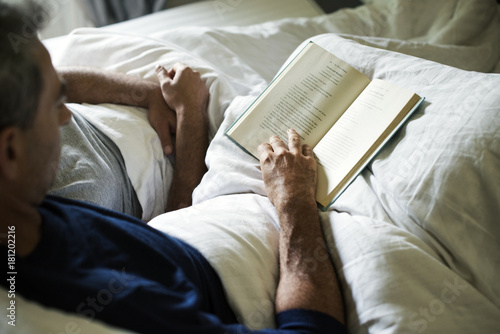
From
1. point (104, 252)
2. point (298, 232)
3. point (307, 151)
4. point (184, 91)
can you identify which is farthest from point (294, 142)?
point (104, 252)

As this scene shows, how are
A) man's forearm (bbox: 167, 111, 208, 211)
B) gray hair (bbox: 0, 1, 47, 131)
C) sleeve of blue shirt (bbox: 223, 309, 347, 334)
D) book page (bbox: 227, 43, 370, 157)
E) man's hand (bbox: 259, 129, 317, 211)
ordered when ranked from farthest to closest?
man's forearm (bbox: 167, 111, 208, 211) → book page (bbox: 227, 43, 370, 157) → man's hand (bbox: 259, 129, 317, 211) → sleeve of blue shirt (bbox: 223, 309, 347, 334) → gray hair (bbox: 0, 1, 47, 131)

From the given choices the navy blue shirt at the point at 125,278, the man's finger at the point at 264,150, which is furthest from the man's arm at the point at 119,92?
the navy blue shirt at the point at 125,278

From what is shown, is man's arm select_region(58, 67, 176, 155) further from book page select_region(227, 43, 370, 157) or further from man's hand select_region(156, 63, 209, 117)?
book page select_region(227, 43, 370, 157)

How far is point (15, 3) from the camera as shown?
1.94 feet

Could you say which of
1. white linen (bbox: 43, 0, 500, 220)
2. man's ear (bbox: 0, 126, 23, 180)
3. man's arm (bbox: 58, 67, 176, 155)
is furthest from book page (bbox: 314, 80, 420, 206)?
man's ear (bbox: 0, 126, 23, 180)

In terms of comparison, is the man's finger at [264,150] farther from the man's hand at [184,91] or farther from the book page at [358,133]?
the man's hand at [184,91]

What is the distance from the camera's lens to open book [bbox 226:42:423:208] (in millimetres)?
882

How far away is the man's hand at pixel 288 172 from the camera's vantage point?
2.80 feet

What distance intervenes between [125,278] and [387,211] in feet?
1.51

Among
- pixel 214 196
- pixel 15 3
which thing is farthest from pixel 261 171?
pixel 15 3

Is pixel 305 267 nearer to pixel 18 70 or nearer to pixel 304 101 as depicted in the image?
pixel 304 101

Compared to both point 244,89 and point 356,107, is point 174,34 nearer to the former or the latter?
point 244,89

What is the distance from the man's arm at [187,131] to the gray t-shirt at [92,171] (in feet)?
0.35

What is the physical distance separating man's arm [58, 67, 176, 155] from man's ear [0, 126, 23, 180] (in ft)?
1.76
